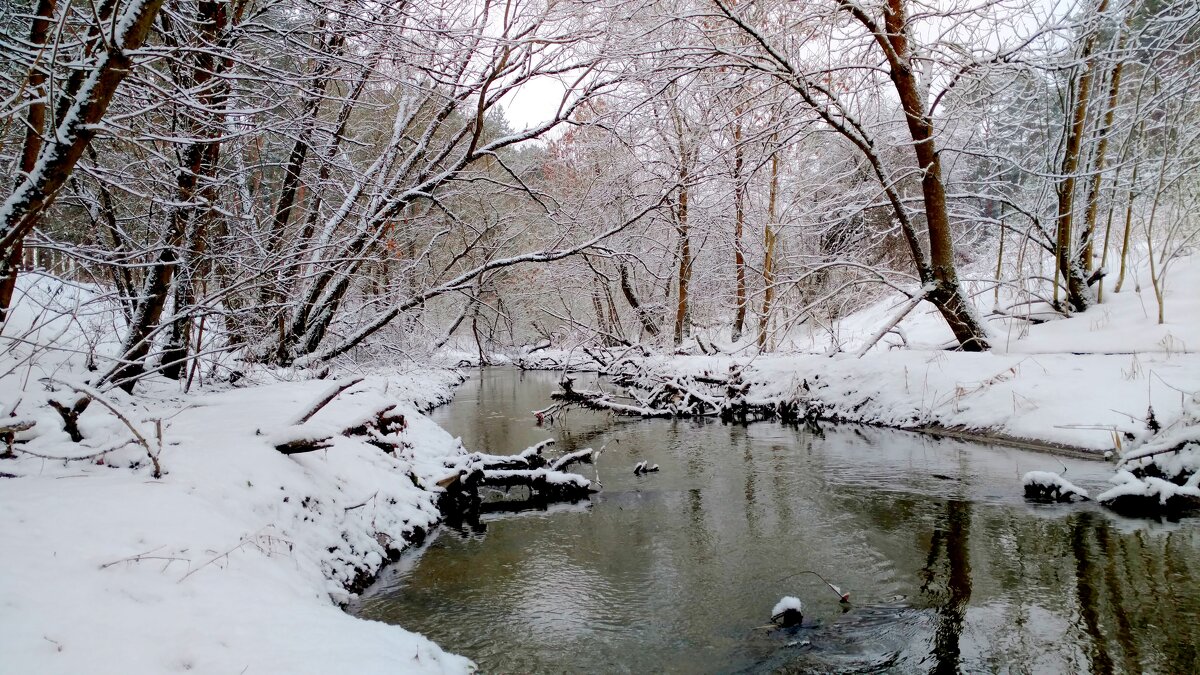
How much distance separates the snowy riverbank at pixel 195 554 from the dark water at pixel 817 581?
29.9 inches

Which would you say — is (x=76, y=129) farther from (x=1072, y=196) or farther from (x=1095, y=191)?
(x=1095, y=191)

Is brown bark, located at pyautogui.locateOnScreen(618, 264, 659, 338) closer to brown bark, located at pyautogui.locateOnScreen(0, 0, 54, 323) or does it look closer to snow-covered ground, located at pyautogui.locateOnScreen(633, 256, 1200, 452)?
snow-covered ground, located at pyautogui.locateOnScreen(633, 256, 1200, 452)

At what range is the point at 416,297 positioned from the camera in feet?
29.6

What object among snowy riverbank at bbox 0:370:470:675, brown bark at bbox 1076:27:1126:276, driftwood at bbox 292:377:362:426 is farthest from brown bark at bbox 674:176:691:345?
snowy riverbank at bbox 0:370:470:675

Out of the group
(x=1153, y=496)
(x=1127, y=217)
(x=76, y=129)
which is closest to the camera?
(x=76, y=129)

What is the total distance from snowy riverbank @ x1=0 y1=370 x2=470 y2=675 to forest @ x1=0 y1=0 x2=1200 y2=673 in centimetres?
2

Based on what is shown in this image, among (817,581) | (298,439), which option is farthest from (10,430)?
(817,581)

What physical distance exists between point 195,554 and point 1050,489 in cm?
775

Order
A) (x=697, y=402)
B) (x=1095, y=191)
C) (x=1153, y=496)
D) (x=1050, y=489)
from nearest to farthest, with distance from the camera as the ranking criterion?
(x=1153, y=496) < (x=1050, y=489) < (x=1095, y=191) < (x=697, y=402)

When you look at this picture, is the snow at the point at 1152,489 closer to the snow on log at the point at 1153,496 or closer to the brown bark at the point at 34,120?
the snow on log at the point at 1153,496

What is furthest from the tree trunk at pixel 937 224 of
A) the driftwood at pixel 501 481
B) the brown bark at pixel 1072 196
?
the driftwood at pixel 501 481

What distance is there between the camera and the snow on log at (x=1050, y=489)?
22.1ft

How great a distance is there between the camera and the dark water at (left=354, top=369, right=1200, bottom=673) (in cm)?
414

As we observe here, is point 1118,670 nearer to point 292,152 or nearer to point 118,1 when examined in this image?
point 118,1
